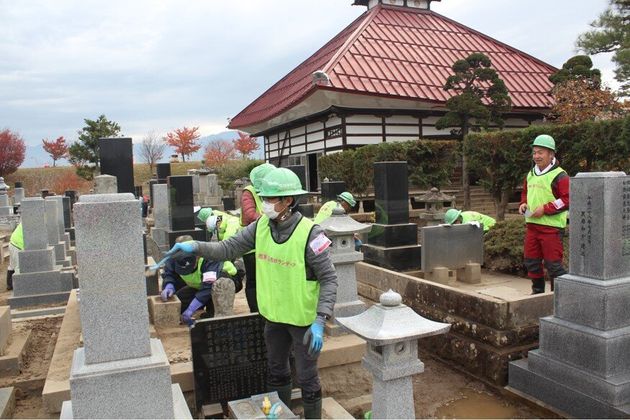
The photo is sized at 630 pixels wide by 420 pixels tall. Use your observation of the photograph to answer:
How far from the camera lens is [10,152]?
36.7 m

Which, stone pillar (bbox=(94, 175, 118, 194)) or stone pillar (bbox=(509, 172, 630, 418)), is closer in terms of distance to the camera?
stone pillar (bbox=(94, 175, 118, 194))

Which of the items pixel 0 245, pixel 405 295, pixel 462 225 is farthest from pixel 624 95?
pixel 0 245

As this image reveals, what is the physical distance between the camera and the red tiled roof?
16859 mm

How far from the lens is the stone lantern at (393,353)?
2895mm

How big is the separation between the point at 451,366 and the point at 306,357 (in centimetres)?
266

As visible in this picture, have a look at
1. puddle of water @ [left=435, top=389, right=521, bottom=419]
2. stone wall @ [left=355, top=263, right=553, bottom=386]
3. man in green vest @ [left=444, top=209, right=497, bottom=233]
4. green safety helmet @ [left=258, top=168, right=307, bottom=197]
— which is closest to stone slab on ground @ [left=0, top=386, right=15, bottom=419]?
green safety helmet @ [left=258, top=168, right=307, bottom=197]

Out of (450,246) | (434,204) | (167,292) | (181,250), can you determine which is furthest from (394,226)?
(181,250)

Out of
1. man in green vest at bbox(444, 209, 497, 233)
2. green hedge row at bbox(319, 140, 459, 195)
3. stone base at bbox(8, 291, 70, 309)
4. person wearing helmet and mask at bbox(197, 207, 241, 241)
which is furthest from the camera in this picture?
green hedge row at bbox(319, 140, 459, 195)

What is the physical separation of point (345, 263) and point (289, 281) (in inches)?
86.2

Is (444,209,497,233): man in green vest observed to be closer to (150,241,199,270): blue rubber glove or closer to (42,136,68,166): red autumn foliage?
(150,241,199,270): blue rubber glove

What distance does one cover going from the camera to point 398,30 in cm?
2106

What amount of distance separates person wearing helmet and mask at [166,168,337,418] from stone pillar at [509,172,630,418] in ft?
7.37

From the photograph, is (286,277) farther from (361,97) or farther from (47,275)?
(361,97)

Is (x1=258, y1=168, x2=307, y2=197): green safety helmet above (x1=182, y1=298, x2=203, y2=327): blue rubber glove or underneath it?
above
